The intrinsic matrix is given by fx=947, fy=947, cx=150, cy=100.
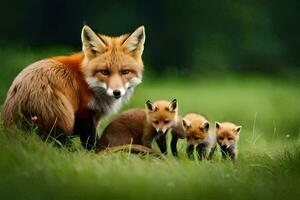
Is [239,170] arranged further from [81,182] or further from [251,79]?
[251,79]

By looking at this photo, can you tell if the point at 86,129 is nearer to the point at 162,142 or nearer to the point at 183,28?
the point at 162,142

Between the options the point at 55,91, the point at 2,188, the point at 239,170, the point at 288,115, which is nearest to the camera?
the point at 2,188

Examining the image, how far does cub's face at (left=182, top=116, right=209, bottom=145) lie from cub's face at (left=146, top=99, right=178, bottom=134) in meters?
0.13

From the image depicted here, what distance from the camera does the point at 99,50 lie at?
7.96 m

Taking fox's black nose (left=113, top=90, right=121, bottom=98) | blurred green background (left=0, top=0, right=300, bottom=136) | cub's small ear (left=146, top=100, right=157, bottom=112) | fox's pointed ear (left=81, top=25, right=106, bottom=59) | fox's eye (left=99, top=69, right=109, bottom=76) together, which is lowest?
blurred green background (left=0, top=0, right=300, bottom=136)

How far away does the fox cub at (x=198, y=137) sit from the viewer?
26.4ft

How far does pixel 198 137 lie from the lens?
8016 millimetres

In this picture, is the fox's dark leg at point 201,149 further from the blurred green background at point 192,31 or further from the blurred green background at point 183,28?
the blurred green background at point 183,28

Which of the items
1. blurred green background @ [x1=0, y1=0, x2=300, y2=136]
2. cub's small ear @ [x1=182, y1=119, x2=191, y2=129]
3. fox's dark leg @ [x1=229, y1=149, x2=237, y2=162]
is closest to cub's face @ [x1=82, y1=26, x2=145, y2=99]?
cub's small ear @ [x1=182, y1=119, x2=191, y2=129]

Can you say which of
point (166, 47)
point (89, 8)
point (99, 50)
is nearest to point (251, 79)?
point (166, 47)

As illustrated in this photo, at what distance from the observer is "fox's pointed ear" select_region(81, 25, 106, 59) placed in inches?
313

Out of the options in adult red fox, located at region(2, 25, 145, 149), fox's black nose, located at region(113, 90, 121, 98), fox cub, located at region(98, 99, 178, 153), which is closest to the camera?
adult red fox, located at region(2, 25, 145, 149)

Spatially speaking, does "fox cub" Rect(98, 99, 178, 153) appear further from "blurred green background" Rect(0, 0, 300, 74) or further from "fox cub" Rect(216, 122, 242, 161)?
"blurred green background" Rect(0, 0, 300, 74)

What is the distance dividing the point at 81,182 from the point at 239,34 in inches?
602
